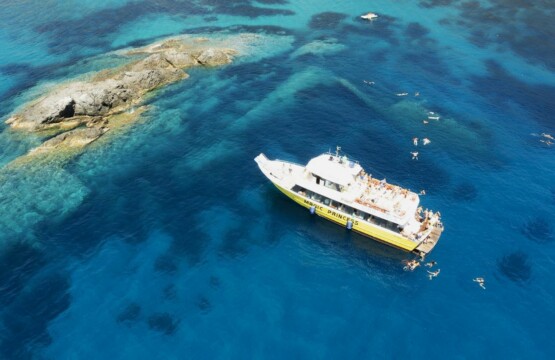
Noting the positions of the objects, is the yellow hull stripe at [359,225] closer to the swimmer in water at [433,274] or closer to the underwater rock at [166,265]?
the swimmer in water at [433,274]

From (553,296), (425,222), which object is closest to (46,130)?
(425,222)

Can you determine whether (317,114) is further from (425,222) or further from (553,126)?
(553,126)

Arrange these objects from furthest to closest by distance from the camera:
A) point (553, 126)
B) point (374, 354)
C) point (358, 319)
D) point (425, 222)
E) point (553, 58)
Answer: point (553, 58) → point (553, 126) → point (425, 222) → point (358, 319) → point (374, 354)

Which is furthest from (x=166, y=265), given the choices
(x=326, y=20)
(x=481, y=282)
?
(x=326, y=20)

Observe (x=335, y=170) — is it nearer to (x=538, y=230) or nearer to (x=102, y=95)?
(x=538, y=230)

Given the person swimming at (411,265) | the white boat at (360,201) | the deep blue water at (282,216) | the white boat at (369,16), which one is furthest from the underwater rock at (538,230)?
the white boat at (369,16)

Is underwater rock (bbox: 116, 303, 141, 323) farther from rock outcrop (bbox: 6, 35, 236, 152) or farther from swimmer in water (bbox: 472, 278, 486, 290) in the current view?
swimmer in water (bbox: 472, 278, 486, 290)
